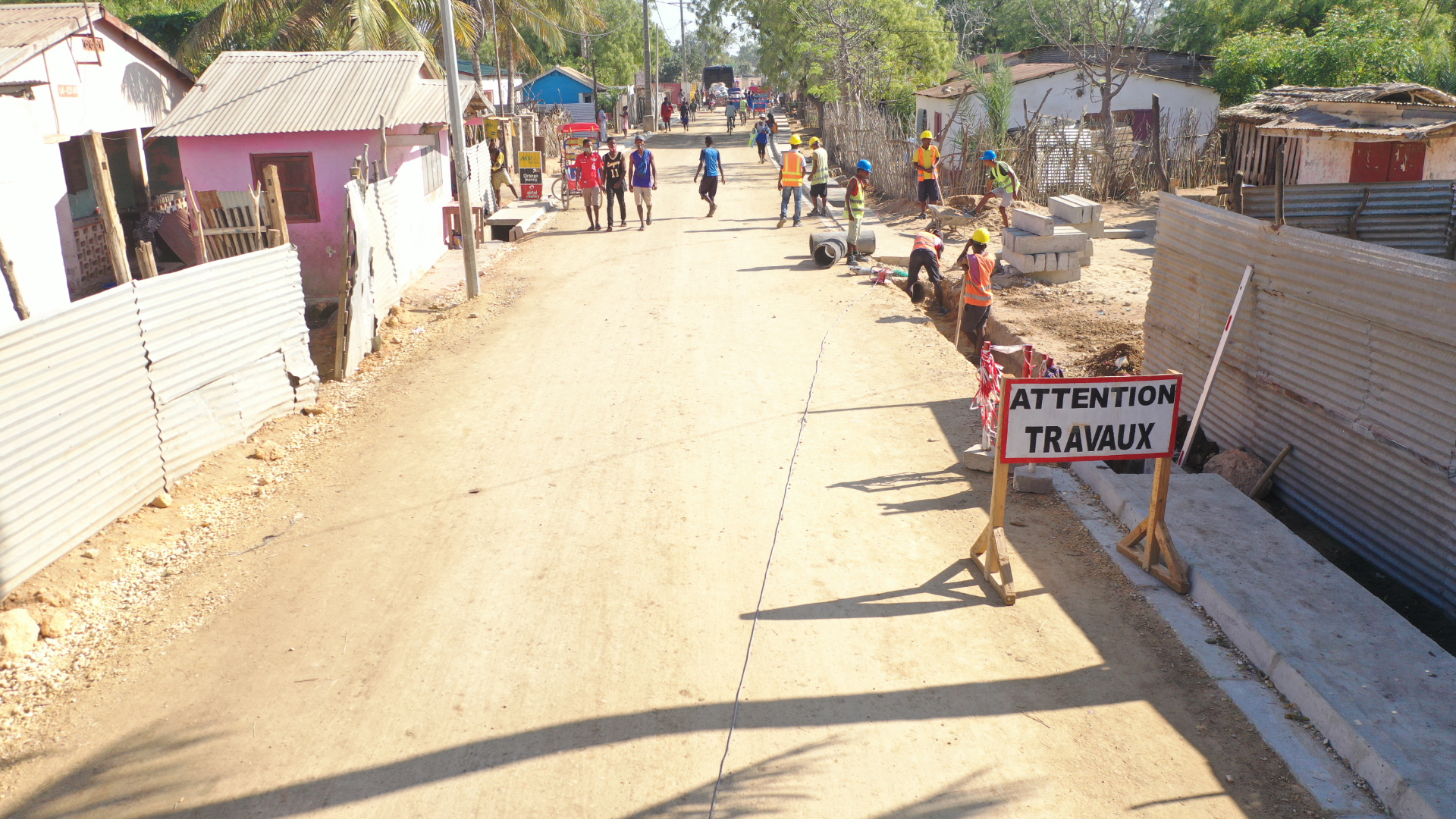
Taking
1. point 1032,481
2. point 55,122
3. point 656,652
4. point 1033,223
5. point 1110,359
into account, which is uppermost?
point 55,122

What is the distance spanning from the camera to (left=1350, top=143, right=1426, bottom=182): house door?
1337 centimetres

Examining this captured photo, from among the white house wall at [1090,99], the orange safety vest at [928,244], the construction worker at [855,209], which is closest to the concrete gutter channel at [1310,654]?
the orange safety vest at [928,244]

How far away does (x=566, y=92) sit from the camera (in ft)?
163

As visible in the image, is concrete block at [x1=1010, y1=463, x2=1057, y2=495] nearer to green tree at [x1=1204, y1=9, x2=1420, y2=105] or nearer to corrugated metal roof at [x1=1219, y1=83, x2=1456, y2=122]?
corrugated metal roof at [x1=1219, y1=83, x2=1456, y2=122]

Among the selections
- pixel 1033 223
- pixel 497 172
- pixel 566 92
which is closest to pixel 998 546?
pixel 1033 223

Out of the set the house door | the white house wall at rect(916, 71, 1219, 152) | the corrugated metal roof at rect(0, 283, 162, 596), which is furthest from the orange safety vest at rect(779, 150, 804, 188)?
the corrugated metal roof at rect(0, 283, 162, 596)

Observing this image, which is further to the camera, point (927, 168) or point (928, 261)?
point (927, 168)

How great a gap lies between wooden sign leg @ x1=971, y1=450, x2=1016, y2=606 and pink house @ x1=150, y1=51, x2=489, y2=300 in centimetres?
1034

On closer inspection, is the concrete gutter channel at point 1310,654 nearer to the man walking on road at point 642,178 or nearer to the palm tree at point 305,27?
the man walking on road at point 642,178

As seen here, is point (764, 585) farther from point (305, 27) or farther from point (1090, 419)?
point (305, 27)

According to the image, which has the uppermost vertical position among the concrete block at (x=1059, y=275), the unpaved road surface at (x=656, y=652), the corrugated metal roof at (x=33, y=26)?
the corrugated metal roof at (x=33, y=26)

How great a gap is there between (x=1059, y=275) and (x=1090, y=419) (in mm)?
9150

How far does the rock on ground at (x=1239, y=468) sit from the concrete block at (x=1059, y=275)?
7221 millimetres

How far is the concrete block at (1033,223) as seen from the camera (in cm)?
1414
